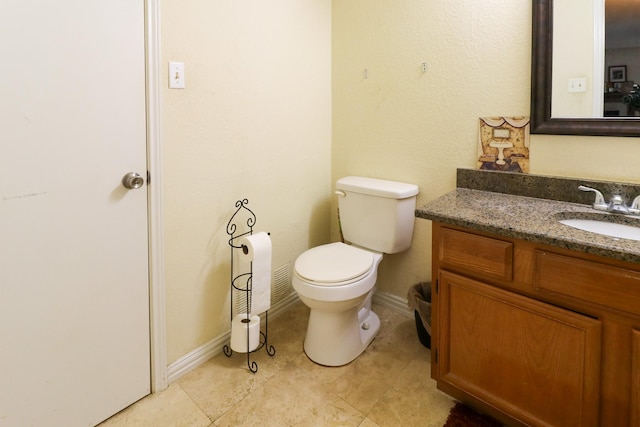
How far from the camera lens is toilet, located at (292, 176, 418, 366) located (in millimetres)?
1702

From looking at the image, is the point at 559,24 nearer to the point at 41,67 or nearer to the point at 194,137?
the point at 194,137

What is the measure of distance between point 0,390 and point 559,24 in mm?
2370

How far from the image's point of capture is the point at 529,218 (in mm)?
1312

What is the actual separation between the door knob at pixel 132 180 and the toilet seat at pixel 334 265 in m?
0.77

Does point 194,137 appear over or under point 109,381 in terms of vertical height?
over

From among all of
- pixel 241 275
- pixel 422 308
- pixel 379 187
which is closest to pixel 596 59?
pixel 379 187

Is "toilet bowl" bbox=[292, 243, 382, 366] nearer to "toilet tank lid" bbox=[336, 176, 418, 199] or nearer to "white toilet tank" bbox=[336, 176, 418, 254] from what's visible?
"white toilet tank" bbox=[336, 176, 418, 254]

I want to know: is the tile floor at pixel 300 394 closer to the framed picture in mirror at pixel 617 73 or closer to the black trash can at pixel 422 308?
the black trash can at pixel 422 308

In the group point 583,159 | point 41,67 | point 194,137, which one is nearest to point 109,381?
point 194,137

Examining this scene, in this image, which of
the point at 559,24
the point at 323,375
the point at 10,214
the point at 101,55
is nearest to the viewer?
the point at 10,214

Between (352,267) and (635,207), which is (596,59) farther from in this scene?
(352,267)

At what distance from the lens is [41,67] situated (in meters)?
1.16

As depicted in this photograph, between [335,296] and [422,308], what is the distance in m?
0.48

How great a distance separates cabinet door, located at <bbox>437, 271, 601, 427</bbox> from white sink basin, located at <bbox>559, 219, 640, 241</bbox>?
376 mm
